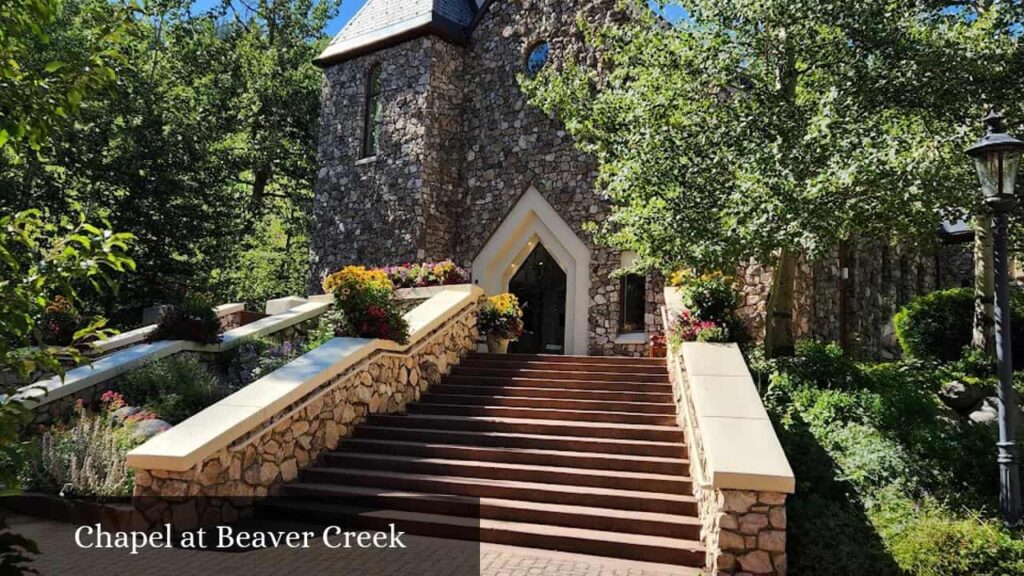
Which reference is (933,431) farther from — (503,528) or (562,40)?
(562,40)

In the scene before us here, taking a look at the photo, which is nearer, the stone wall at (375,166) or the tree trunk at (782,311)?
the tree trunk at (782,311)

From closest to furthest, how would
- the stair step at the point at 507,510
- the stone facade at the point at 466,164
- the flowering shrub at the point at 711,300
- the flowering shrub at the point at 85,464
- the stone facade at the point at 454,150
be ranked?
the stair step at the point at 507,510 → the flowering shrub at the point at 85,464 → the flowering shrub at the point at 711,300 → the stone facade at the point at 466,164 → the stone facade at the point at 454,150

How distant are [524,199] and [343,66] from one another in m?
6.24

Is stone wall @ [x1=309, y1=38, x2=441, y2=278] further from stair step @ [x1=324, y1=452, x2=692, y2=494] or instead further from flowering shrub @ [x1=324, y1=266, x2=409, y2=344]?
stair step @ [x1=324, y1=452, x2=692, y2=494]

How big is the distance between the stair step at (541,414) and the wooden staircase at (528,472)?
0.5 inches

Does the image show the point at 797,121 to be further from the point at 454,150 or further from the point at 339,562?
the point at 454,150

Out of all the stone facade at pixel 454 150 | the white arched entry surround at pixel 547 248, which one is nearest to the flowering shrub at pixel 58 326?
the stone facade at pixel 454 150

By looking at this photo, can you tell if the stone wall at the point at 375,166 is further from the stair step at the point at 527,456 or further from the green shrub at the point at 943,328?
the green shrub at the point at 943,328

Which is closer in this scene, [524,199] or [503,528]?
[503,528]

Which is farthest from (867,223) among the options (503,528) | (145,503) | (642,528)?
(145,503)

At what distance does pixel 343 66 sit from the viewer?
1734 cm

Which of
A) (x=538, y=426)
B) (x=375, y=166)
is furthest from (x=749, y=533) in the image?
(x=375, y=166)

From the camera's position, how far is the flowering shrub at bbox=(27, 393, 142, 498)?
6.42m

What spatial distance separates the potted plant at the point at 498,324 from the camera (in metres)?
11.9
